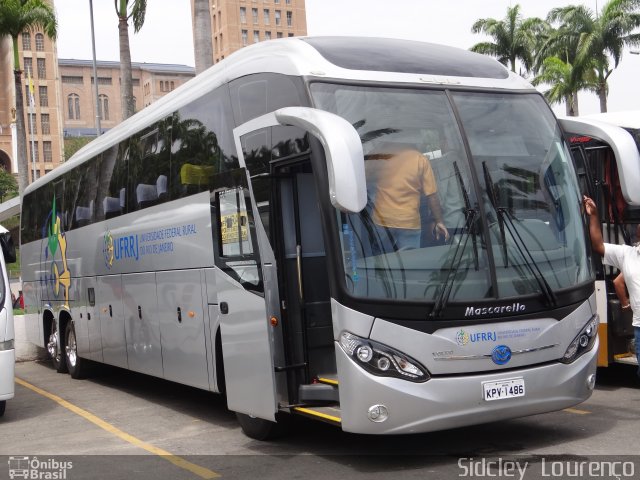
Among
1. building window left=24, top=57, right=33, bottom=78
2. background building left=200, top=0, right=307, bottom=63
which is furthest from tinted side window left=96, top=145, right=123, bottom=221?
background building left=200, top=0, right=307, bottom=63

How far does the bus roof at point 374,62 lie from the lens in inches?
302

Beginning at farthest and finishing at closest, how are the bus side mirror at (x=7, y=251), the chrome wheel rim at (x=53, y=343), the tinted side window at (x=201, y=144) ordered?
the chrome wheel rim at (x=53, y=343) → the bus side mirror at (x=7, y=251) → the tinted side window at (x=201, y=144)

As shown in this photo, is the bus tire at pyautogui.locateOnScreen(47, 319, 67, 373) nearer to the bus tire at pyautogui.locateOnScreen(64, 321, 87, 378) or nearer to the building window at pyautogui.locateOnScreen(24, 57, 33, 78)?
the bus tire at pyautogui.locateOnScreen(64, 321, 87, 378)

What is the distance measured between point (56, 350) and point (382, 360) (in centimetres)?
1072

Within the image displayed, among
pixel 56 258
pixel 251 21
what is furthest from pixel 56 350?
pixel 251 21

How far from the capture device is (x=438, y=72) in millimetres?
7938

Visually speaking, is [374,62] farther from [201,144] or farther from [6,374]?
[6,374]

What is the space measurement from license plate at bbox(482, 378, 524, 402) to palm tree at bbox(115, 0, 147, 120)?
18.5 meters

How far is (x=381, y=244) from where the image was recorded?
7.04 meters

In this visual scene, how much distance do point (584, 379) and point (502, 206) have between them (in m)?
1.61

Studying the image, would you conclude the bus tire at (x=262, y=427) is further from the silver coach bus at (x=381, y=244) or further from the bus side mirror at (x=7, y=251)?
the bus side mirror at (x=7, y=251)

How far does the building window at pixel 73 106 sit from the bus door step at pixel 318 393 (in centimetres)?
13164

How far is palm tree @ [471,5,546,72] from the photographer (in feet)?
159

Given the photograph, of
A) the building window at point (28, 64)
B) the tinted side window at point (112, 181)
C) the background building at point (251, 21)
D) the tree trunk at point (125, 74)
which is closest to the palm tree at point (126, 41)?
the tree trunk at point (125, 74)
